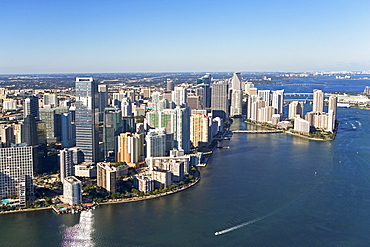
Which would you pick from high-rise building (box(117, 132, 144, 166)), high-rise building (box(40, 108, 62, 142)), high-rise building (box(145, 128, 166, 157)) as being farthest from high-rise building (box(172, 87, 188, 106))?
high-rise building (box(117, 132, 144, 166))

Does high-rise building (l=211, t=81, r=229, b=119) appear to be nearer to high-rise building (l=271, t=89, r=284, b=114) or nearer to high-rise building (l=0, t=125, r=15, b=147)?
high-rise building (l=271, t=89, r=284, b=114)

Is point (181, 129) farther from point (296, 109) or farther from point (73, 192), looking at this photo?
point (296, 109)

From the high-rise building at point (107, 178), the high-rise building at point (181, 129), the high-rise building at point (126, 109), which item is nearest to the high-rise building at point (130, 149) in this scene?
the high-rise building at point (181, 129)

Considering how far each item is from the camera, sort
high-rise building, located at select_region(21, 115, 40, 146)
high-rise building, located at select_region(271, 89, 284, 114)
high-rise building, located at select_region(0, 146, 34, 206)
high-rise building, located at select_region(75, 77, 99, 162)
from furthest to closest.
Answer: high-rise building, located at select_region(271, 89, 284, 114) < high-rise building, located at select_region(75, 77, 99, 162) < high-rise building, located at select_region(21, 115, 40, 146) < high-rise building, located at select_region(0, 146, 34, 206)

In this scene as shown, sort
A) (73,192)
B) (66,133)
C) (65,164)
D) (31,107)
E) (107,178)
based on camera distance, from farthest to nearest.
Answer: (31,107) → (66,133) → (65,164) → (107,178) → (73,192)

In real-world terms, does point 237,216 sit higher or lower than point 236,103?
lower

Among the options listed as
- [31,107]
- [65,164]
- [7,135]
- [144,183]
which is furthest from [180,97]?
[144,183]
